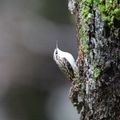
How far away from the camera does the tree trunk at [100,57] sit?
2723 mm

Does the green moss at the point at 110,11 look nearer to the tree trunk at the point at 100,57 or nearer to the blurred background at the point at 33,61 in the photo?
the tree trunk at the point at 100,57

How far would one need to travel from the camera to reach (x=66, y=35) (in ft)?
28.0

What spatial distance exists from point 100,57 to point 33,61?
17.2 ft

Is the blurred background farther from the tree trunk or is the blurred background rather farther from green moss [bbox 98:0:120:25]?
green moss [bbox 98:0:120:25]

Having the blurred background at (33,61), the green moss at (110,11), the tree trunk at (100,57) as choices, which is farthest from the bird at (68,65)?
the blurred background at (33,61)

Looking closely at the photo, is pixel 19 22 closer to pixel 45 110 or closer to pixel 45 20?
pixel 45 20

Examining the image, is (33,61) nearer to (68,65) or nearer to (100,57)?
(68,65)

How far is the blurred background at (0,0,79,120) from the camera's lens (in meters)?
7.47

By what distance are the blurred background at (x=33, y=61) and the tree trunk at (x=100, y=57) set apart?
4.17 meters

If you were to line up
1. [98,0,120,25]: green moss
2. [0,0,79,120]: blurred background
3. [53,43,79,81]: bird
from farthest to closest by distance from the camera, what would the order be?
[0,0,79,120]: blurred background
[53,43,79,81]: bird
[98,0,120,25]: green moss

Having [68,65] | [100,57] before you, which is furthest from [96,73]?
[68,65]

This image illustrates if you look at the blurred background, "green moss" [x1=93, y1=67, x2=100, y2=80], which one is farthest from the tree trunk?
the blurred background

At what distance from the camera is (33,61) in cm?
797

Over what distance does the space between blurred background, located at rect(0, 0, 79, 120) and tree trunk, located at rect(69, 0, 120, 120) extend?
13.7 feet
